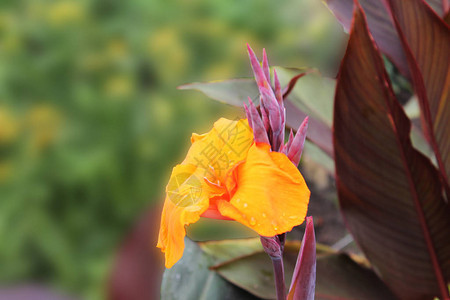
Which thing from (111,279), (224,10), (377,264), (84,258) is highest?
(224,10)

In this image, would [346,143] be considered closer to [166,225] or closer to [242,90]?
[242,90]

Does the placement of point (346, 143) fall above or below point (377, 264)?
above

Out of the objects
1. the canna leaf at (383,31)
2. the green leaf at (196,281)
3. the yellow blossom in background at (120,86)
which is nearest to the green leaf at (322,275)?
the green leaf at (196,281)

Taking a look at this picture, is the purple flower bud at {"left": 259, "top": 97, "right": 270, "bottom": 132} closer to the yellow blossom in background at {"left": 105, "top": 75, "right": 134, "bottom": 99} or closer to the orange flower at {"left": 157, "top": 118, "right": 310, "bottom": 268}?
the orange flower at {"left": 157, "top": 118, "right": 310, "bottom": 268}

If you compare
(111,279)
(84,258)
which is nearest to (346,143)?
(111,279)

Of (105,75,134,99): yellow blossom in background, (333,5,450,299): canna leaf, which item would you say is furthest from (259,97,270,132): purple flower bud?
(105,75,134,99): yellow blossom in background
